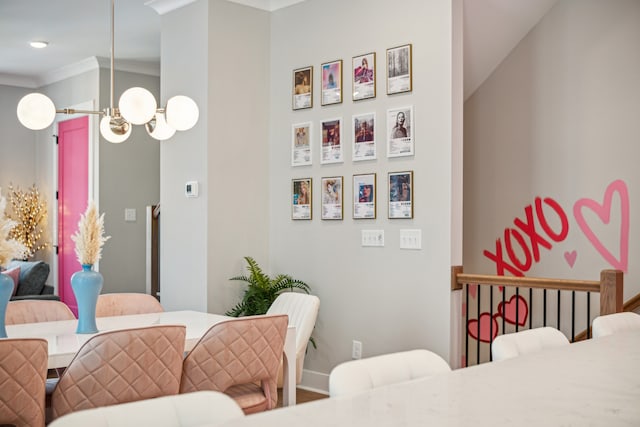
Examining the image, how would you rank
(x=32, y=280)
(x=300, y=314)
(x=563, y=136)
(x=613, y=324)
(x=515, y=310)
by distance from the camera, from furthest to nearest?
(x=32, y=280)
(x=515, y=310)
(x=563, y=136)
(x=300, y=314)
(x=613, y=324)

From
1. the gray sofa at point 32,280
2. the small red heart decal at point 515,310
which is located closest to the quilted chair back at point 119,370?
the small red heart decal at point 515,310

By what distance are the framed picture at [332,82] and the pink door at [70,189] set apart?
11.3ft

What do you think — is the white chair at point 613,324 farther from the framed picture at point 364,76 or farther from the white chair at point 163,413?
the framed picture at point 364,76

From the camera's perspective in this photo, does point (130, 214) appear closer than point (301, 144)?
No

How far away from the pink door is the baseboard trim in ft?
11.5

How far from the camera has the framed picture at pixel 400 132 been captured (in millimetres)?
4344

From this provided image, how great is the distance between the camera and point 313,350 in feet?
16.3

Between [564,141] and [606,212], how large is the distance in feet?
1.89

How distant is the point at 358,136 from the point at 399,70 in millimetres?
505

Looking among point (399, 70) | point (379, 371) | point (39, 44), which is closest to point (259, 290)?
point (399, 70)

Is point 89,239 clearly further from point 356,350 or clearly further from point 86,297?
point 356,350

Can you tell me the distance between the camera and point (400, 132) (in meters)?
4.40

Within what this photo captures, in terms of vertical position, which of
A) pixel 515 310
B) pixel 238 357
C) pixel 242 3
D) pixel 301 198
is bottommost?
pixel 515 310

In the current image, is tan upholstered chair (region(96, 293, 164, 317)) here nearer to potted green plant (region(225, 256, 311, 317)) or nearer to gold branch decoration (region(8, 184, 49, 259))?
potted green plant (region(225, 256, 311, 317))
